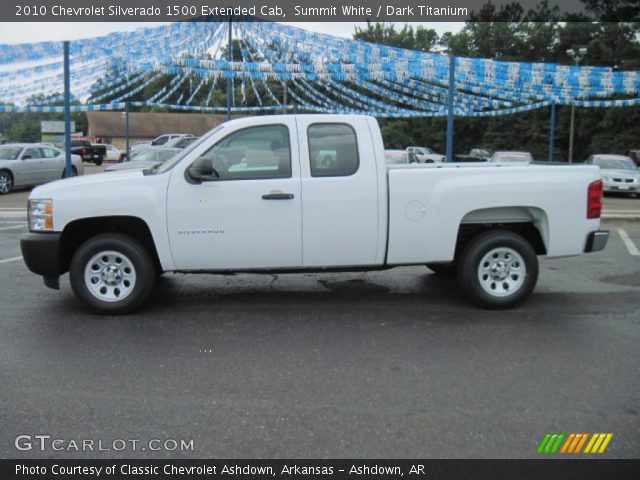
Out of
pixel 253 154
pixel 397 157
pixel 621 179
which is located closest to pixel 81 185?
pixel 253 154

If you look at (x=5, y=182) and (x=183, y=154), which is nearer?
(x=183, y=154)

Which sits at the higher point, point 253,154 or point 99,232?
point 253,154

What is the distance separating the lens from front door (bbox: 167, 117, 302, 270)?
5.89 m

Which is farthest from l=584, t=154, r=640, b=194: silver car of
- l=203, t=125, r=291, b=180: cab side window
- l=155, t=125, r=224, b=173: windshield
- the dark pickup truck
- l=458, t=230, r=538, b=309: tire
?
the dark pickup truck

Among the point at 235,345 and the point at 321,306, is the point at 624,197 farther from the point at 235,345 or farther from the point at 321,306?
the point at 235,345

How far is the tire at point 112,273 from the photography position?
5984mm

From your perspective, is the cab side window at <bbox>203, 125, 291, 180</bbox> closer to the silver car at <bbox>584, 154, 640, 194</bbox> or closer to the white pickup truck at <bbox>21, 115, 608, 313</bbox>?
the white pickup truck at <bbox>21, 115, 608, 313</bbox>

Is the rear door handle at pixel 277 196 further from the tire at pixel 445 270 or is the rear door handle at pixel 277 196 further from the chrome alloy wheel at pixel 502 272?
the tire at pixel 445 270

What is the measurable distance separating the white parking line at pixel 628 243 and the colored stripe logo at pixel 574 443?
6.98 metres

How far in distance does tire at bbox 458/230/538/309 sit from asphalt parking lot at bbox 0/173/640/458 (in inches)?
7.0

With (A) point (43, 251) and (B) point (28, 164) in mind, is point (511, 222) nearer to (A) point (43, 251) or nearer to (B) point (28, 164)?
(A) point (43, 251)

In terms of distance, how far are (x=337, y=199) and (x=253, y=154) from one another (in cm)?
95

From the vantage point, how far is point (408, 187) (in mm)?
6008

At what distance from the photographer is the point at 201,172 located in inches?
228
